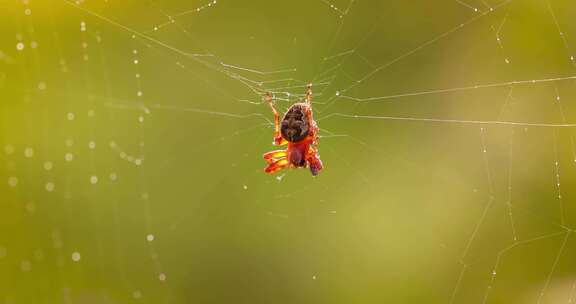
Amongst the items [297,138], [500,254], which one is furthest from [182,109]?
[500,254]

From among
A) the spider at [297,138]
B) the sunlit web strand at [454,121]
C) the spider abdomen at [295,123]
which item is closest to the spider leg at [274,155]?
the spider at [297,138]

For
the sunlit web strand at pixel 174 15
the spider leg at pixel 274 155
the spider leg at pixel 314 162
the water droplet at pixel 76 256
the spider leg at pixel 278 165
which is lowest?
the water droplet at pixel 76 256

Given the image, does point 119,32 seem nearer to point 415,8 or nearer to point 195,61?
point 195,61

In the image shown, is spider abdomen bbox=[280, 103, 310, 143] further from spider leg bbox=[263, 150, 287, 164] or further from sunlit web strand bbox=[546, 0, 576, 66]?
sunlit web strand bbox=[546, 0, 576, 66]

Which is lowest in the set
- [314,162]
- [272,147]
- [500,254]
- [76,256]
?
[500,254]

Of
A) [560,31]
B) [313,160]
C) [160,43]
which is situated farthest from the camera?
[160,43]

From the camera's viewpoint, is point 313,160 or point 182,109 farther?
point 182,109

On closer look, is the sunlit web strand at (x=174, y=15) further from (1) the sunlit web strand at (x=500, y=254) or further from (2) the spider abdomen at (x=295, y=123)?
(1) the sunlit web strand at (x=500, y=254)

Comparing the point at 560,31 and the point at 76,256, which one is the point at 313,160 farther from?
the point at 76,256

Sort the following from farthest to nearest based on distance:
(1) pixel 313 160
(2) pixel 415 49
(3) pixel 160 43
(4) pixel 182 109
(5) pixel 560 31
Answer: (4) pixel 182 109 < (2) pixel 415 49 < (3) pixel 160 43 < (5) pixel 560 31 < (1) pixel 313 160
